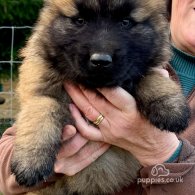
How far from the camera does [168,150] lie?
259cm

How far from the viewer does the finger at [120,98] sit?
257 cm

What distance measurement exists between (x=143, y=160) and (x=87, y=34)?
0.66 meters

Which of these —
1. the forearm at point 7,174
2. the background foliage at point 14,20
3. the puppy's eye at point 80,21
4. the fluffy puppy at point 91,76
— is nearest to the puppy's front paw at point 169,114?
the fluffy puppy at point 91,76

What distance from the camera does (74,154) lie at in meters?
2.68

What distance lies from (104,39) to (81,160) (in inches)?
24.5

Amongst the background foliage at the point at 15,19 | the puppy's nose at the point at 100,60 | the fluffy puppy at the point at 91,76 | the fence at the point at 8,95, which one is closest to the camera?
the puppy's nose at the point at 100,60

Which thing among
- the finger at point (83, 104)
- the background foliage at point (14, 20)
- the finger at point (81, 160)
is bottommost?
the background foliage at point (14, 20)

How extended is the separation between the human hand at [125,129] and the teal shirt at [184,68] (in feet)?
1.52

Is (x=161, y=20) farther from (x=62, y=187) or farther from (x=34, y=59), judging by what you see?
(x=62, y=187)

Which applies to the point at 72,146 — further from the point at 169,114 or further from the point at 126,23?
the point at 126,23

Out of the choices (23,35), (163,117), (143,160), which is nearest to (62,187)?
(143,160)

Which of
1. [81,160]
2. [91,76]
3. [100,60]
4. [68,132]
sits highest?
[100,60]

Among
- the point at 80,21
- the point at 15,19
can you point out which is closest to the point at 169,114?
the point at 80,21

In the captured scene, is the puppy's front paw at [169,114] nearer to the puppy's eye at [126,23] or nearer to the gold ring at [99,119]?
the gold ring at [99,119]
